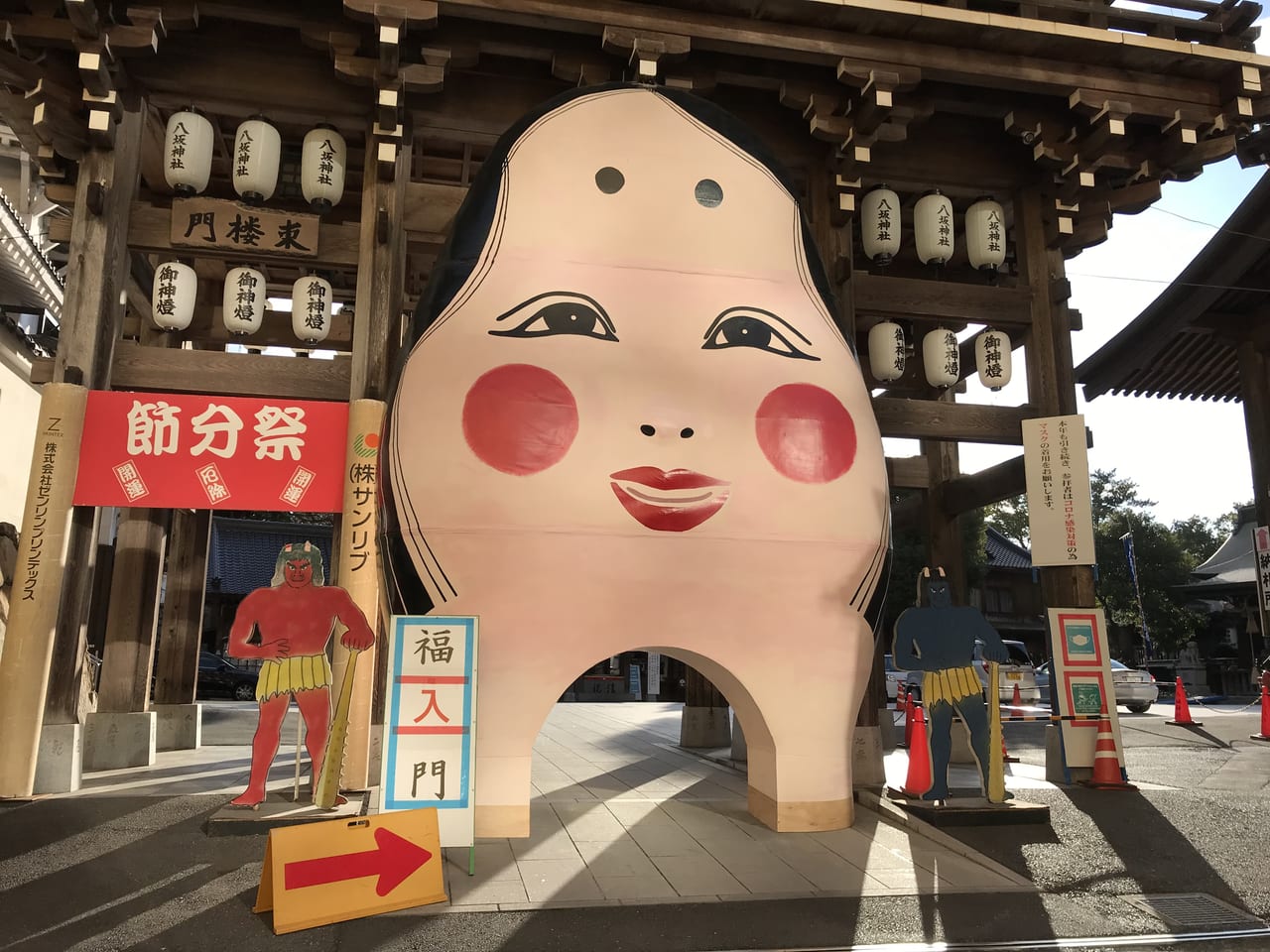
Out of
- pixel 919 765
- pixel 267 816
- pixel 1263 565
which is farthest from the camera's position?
pixel 1263 565

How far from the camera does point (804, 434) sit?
18.1 feet

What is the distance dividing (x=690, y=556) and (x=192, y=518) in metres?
6.43

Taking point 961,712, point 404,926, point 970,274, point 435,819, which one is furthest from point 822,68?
point 404,926

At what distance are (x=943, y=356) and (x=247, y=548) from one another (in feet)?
63.6

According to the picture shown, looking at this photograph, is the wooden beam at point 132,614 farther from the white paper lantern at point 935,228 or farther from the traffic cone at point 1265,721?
the traffic cone at point 1265,721

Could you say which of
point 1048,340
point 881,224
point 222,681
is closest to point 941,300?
point 881,224

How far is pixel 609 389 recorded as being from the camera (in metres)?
5.29

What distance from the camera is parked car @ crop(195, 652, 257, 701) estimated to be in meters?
17.7

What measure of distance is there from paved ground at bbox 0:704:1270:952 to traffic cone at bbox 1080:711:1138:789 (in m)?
0.29

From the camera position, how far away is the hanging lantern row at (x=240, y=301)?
6785mm

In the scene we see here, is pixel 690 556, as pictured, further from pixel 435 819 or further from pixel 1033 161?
pixel 1033 161

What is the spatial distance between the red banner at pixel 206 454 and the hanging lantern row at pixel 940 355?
485 centimetres

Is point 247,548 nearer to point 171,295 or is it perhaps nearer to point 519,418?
point 171,295

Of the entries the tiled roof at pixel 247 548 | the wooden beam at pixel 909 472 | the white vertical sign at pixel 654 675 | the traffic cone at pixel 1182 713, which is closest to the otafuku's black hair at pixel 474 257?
the wooden beam at pixel 909 472
